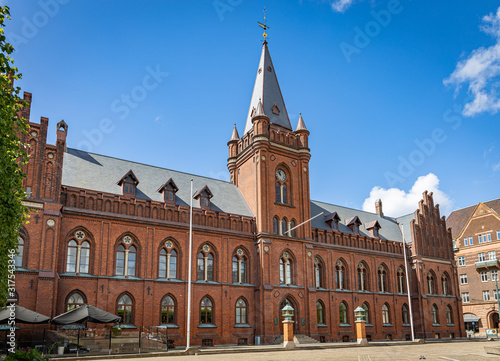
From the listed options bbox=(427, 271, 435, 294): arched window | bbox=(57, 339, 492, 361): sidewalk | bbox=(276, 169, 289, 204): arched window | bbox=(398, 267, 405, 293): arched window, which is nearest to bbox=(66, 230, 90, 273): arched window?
bbox=(57, 339, 492, 361): sidewalk

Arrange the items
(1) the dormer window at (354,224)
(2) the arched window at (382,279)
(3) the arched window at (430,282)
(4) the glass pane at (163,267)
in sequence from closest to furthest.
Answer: (4) the glass pane at (163,267) → (2) the arched window at (382,279) → (1) the dormer window at (354,224) → (3) the arched window at (430,282)

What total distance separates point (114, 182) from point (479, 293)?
56.1 m

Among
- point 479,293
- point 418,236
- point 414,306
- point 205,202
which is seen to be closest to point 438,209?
point 418,236

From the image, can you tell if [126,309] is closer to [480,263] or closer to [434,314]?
[434,314]

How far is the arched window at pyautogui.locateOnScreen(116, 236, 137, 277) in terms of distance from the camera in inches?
1302

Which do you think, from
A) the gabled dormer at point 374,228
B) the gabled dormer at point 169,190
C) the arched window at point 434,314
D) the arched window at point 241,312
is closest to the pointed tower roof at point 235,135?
the gabled dormer at point 169,190

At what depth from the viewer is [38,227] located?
2909cm

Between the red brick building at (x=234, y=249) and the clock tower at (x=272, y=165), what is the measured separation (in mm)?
141

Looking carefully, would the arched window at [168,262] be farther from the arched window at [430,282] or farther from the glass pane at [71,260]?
the arched window at [430,282]

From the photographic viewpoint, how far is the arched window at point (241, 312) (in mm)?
37656

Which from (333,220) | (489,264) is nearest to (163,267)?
(333,220)

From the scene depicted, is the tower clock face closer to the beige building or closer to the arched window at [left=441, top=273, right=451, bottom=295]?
the arched window at [left=441, top=273, right=451, bottom=295]

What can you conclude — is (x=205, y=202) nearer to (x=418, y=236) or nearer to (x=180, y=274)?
(x=180, y=274)

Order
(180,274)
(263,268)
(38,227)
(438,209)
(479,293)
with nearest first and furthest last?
(38,227) → (180,274) → (263,268) → (438,209) → (479,293)
